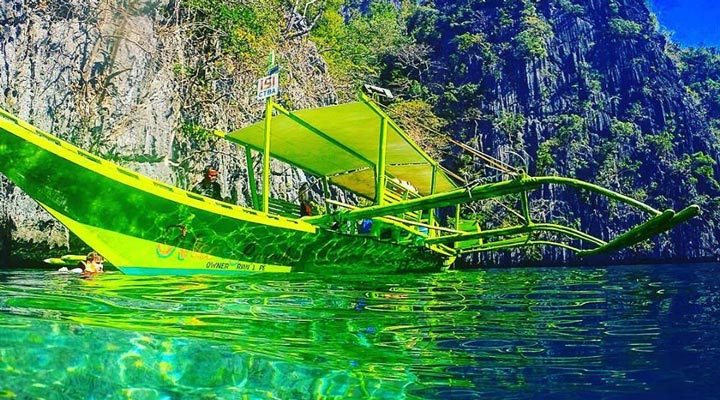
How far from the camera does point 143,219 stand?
18.3ft

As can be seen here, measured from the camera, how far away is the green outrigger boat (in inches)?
201

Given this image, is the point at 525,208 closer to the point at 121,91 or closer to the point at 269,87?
the point at 269,87

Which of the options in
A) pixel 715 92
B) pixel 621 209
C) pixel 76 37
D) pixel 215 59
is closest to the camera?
pixel 76 37

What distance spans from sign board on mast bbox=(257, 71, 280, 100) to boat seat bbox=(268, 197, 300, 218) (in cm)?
282

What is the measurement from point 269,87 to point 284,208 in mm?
3202

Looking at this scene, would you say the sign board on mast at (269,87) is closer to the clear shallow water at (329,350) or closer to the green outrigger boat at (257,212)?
the green outrigger boat at (257,212)

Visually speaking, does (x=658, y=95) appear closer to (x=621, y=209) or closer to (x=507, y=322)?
(x=621, y=209)

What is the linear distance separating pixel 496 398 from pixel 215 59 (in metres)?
13.6

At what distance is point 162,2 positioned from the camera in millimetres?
13711

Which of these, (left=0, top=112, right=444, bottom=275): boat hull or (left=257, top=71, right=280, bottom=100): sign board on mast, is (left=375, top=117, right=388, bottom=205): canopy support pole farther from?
(left=257, top=71, right=280, bottom=100): sign board on mast

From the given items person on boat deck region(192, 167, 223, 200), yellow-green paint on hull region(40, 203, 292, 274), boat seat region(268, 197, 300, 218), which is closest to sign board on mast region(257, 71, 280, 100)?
person on boat deck region(192, 167, 223, 200)

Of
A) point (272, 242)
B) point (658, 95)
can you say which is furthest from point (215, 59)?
point (658, 95)

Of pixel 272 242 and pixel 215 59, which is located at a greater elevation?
pixel 215 59

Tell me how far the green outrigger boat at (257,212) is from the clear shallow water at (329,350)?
153cm
